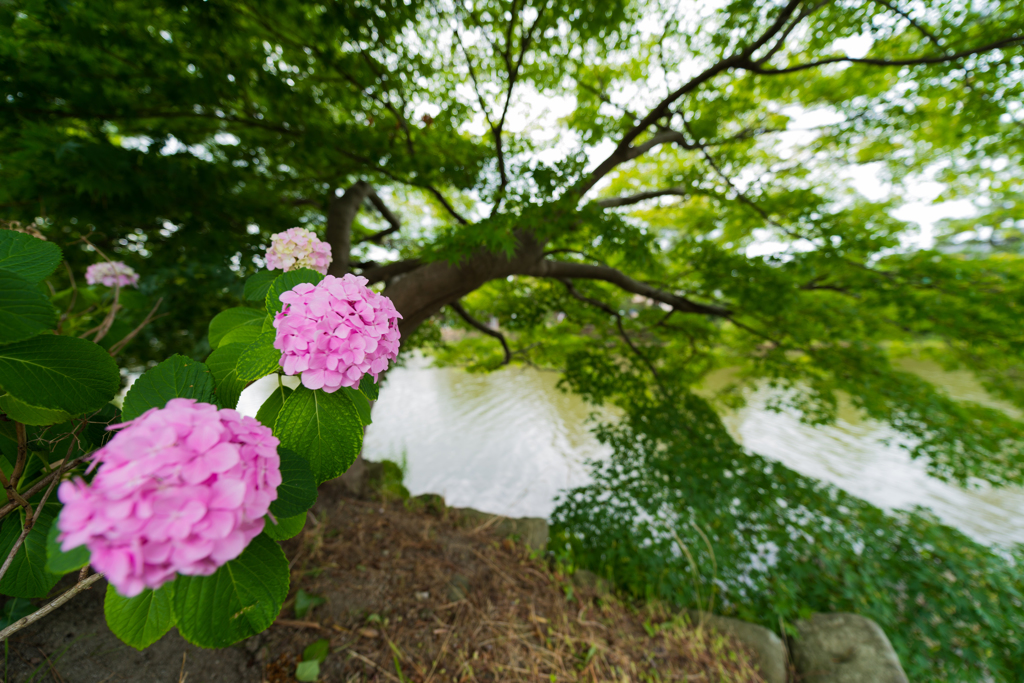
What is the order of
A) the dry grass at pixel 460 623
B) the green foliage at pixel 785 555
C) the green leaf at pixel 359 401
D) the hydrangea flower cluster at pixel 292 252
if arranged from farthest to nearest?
the green foliage at pixel 785 555
the dry grass at pixel 460 623
the hydrangea flower cluster at pixel 292 252
the green leaf at pixel 359 401

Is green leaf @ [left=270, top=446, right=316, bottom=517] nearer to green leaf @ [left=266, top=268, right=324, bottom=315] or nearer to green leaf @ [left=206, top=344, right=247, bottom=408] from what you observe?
green leaf @ [left=206, top=344, right=247, bottom=408]

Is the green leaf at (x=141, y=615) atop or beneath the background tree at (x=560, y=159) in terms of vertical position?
beneath

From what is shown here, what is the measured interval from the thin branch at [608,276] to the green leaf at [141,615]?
2.45 meters

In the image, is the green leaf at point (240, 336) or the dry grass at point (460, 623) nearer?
the green leaf at point (240, 336)

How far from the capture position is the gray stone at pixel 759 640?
2.03 m

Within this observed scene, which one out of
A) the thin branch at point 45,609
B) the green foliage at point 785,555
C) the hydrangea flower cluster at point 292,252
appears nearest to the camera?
the thin branch at point 45,609

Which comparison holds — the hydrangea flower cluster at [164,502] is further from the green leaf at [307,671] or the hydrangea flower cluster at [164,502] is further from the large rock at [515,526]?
the large rock at [515,526]

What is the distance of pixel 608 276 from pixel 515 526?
2.46 m

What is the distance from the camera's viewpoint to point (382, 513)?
281 centimetres

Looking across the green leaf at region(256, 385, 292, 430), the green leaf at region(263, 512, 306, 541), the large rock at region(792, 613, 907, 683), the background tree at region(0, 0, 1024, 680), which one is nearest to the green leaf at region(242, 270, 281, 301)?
the green leaf at region(256, 385, 292, 430)

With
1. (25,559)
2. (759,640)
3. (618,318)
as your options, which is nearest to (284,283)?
(25,559)

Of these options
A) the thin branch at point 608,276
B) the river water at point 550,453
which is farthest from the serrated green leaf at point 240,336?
the river water at point 550,453

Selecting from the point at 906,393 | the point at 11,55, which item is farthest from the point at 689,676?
the point at 11,55

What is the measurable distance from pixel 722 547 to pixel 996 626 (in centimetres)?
166
